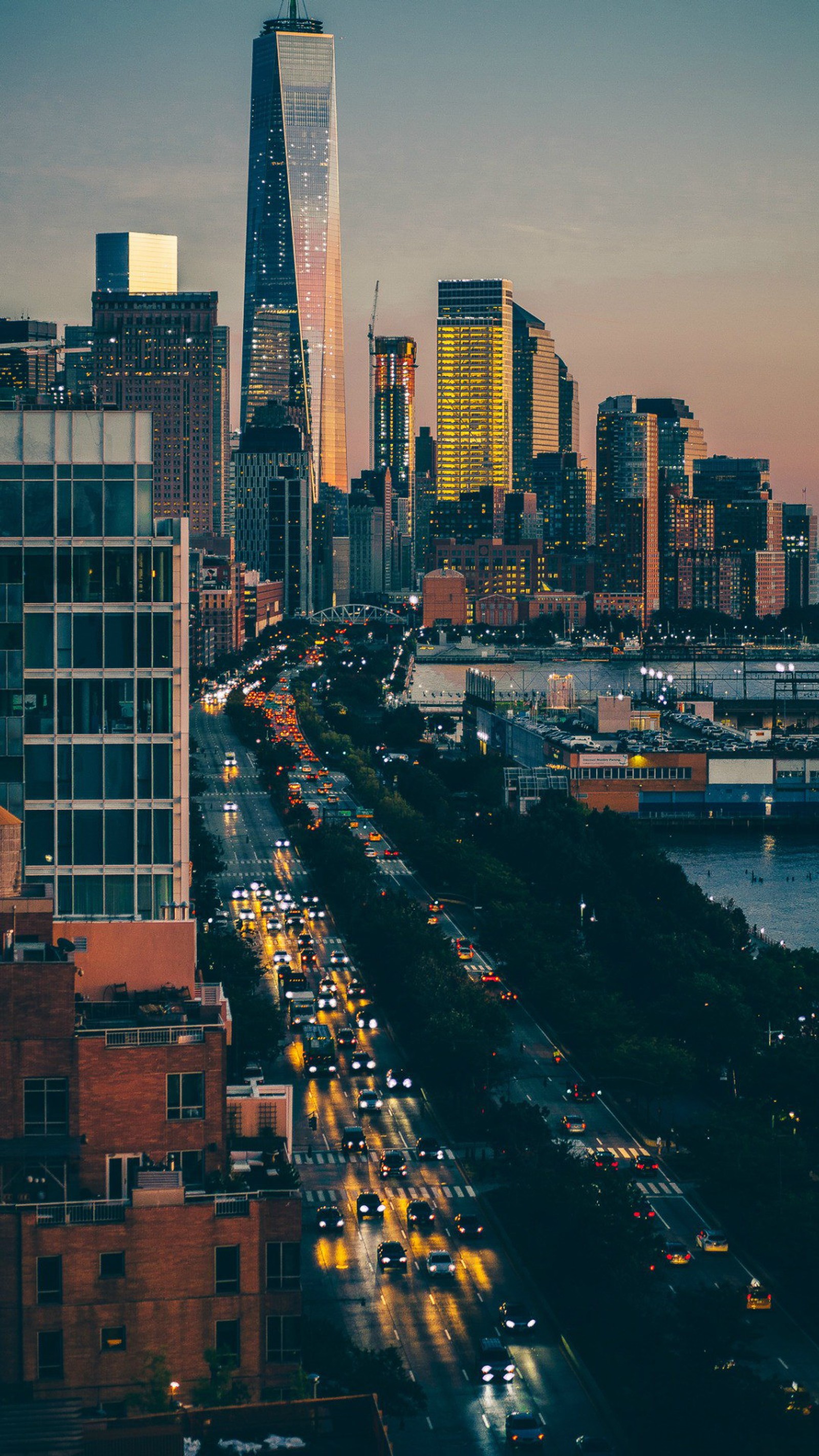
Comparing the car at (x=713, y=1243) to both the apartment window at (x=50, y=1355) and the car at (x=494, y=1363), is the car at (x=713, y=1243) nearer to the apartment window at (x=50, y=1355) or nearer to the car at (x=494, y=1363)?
the car at (x=494, y=1363)

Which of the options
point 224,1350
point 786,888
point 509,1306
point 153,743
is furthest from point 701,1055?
point 786,888

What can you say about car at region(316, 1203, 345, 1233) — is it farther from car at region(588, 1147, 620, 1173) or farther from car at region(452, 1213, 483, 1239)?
car at region(588, 1147, 620, 1173)

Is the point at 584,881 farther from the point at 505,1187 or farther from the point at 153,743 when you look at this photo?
the point at 153,743

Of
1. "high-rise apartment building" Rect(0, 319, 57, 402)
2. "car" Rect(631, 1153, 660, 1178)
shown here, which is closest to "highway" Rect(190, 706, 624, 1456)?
"car" Rect(631, 1153, 660, 1178)

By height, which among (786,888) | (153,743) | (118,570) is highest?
(118,570)

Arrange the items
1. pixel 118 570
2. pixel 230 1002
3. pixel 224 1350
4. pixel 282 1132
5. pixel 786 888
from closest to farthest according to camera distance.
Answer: pixel 224 1350 → pixel 282 1132 → pixel 118 570 → pixel 230 1002 → pixel 786 888

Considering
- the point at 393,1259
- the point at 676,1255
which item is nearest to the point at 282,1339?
the point at 393,1259

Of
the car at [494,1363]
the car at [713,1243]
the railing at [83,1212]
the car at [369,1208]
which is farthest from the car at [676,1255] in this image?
the railing at [83,1212]
